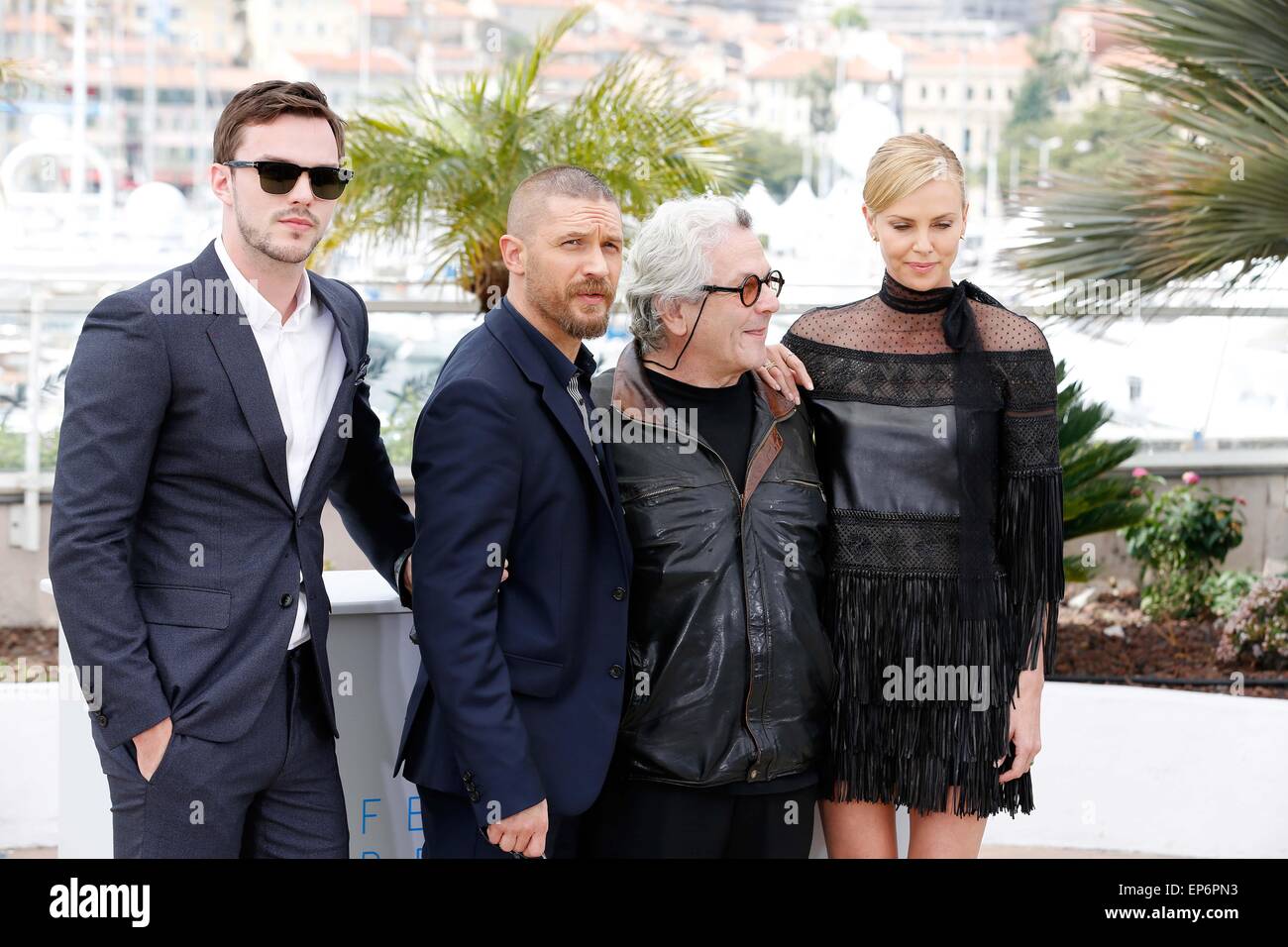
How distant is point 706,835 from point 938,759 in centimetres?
52

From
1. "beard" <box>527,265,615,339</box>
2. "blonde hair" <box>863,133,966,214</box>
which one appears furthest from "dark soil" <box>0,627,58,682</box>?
"blonde hair" <box>863,133,966,214</box>

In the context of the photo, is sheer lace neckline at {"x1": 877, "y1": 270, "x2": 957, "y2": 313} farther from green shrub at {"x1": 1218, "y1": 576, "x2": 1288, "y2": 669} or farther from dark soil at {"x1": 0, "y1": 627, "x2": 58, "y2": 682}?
dark soil at {"x1": 0, "y1": 627, "x2": 58, "y2": 682}

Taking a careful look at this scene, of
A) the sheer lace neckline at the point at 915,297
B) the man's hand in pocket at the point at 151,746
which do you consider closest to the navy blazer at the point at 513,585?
the man's hand in pocket at the point at 151,746

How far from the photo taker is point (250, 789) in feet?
8.18

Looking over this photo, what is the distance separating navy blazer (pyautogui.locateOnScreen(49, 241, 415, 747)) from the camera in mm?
2338

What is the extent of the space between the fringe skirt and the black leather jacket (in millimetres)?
145

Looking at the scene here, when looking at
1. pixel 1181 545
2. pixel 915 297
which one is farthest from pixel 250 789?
pixel 1181 545

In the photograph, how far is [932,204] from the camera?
2715mm

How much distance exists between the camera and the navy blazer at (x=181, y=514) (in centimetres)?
234

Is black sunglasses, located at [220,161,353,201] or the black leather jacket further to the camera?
the black leather jacket

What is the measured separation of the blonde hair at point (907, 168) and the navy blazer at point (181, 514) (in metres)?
1.11

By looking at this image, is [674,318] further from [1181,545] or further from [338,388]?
[1181,545]

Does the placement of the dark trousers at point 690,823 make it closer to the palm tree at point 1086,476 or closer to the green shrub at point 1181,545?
the palm tree at point 1086,476
